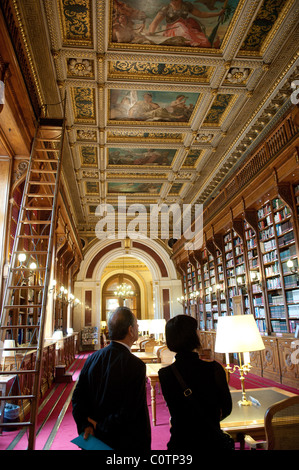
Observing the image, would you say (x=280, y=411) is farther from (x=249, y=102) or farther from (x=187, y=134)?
(x=187, y=134)

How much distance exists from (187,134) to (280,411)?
864cm

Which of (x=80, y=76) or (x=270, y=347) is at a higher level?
(x=80, y=76)

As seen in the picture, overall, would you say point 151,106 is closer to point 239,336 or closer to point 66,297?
point 239,336

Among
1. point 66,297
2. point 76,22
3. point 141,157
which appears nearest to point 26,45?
point 76,22

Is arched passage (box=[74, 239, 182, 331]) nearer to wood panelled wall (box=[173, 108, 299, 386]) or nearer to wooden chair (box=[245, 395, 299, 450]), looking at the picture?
wood panelled wall (box=[173, 108, 299, 386])

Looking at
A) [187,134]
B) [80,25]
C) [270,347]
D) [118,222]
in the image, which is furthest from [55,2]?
[118,222]

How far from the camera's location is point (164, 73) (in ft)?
24.1

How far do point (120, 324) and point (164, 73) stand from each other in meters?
6.85

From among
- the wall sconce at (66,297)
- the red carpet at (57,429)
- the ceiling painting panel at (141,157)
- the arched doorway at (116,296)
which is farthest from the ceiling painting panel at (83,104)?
the arched doorway at (116,296)

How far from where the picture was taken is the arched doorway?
2300cm

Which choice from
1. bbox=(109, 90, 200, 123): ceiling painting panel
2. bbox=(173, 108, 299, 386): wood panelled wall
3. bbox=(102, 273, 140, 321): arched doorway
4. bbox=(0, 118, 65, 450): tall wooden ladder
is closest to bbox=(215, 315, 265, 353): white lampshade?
bbox=(0, 118, 65, 450): tall wooden ladder

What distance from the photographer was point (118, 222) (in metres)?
17.0

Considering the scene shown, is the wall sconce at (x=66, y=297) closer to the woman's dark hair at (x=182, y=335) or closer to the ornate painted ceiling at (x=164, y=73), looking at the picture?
the ornate painted ceiling at (x=164, y=73)

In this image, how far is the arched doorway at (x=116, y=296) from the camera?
2300 cm
